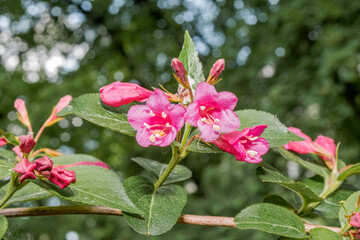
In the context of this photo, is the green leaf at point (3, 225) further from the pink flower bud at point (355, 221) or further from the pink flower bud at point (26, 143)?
the pink flower bud at point (355, 221)

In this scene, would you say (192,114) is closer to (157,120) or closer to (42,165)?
(157,120)

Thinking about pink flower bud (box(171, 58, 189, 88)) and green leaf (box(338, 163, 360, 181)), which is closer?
pink flower bud (box(171, 58, 189, 88))

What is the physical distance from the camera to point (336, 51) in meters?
2.92

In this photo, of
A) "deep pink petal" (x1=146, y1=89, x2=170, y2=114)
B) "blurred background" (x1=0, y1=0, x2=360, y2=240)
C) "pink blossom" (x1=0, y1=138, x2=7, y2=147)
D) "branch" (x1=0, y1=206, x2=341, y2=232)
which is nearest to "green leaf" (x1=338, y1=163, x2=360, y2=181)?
"branch" (x1=0, y1=206, x2=341, y2=232)

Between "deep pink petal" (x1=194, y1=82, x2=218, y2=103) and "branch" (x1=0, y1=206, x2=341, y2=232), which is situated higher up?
"deep pink petal" (x1=194, y1=82, x2=218, y2=103)

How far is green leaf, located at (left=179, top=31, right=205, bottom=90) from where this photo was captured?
0.64m

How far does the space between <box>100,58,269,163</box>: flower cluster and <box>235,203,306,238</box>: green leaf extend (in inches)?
3.5

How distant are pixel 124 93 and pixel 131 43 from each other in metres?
5.15

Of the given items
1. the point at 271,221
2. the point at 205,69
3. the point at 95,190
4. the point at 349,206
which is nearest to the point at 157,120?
the point at 95,190

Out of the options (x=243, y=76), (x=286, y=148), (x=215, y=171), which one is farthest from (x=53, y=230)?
(x=286, y=148)

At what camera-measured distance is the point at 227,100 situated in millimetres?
591

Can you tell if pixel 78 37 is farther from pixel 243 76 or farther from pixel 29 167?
pixel 29 167

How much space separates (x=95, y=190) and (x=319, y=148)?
0.52m

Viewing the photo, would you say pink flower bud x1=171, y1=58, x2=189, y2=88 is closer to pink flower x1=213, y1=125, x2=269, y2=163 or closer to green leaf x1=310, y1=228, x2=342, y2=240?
pink flower x1=213, y1=125, x2=269, y2=163
